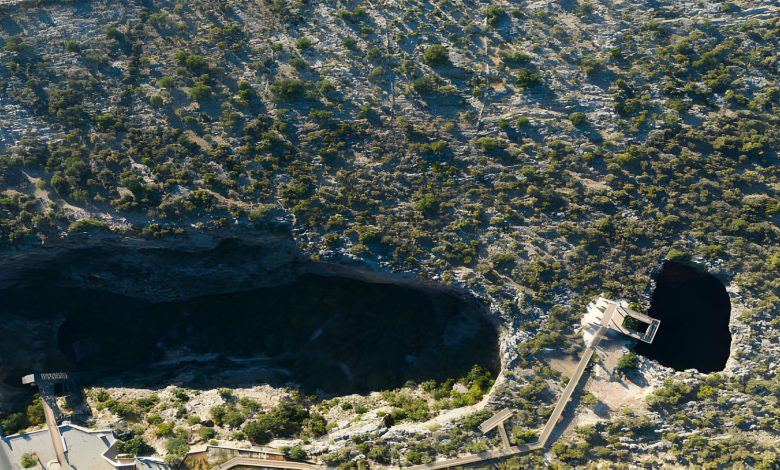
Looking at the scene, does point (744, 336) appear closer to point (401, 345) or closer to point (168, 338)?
point (401, 345)

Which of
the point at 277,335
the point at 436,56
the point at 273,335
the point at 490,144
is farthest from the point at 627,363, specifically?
the point at 436,56

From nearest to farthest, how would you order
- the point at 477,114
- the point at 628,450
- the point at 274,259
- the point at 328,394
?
the point at 628,450 → the point at 328,394 → the point at 274,259 → the point at 477,114

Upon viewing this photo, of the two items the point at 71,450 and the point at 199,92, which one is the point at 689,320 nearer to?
the point at 199,92

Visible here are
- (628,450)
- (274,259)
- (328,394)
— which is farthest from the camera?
(274,259)

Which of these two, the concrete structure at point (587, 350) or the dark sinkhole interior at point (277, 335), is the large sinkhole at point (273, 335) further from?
the concrete structure at point (587, 350)

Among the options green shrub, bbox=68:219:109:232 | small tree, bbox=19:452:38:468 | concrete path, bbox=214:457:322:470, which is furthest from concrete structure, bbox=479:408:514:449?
green shrub, bbox=68:219:109:232

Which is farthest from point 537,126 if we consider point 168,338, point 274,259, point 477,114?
point 168,338

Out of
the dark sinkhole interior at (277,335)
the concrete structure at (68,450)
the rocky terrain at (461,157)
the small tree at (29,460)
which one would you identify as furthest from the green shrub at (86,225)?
the small tree at (29,460)

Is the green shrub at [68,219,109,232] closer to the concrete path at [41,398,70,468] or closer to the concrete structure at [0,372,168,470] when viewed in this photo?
the concrete path at [41,398,70,468]
